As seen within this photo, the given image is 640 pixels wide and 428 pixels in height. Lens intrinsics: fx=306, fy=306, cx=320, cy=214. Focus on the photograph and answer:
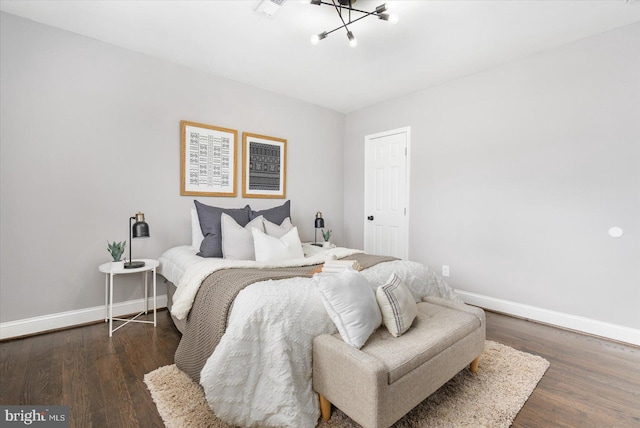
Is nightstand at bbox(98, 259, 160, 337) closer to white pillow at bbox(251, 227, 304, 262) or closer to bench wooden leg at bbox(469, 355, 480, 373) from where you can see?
white pillow at bbox(251, 227, 304, 262)

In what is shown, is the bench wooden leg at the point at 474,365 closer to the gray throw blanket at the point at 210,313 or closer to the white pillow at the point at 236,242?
the gray throw blanket at the point at 210,313

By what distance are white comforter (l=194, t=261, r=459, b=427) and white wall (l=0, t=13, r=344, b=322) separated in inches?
78.1

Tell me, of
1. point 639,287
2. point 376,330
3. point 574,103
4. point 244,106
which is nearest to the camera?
point 376,330

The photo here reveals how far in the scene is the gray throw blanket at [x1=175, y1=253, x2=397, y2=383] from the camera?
1.70 m

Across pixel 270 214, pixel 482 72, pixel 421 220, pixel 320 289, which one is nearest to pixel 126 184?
pixel 270 214

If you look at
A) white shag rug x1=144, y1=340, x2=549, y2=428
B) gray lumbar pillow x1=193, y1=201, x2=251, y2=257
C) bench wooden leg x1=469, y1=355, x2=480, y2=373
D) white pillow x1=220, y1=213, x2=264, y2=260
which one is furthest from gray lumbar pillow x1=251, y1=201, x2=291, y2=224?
bench wooden leg x1=469, y1=355, x2=480, y2=373

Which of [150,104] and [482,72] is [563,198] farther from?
[150,104]

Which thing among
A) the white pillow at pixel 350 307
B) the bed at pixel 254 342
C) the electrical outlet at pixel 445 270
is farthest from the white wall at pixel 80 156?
the electrical outlet at pixel 445 270

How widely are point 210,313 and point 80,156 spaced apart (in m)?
2.03

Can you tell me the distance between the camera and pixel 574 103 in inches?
107

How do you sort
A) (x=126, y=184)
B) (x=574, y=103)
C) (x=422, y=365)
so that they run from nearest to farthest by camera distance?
(x=422, y=365), (x=574, y=103), (x=126, y=184)

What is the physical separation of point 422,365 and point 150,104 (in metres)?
3.26

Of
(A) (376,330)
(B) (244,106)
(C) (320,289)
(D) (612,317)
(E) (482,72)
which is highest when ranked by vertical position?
(E) (482,72)

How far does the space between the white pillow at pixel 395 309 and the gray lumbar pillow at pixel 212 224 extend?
5.56 ft
